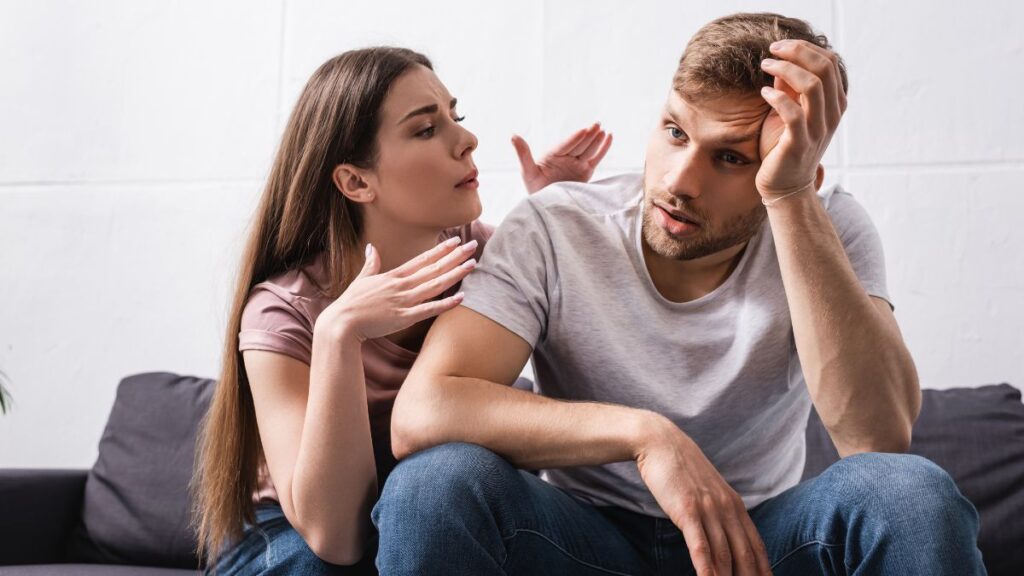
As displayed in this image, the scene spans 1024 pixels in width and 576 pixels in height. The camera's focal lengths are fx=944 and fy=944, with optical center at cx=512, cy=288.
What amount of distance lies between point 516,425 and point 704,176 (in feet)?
1.67

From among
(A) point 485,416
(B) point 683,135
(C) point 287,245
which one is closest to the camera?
(A) point 485,416

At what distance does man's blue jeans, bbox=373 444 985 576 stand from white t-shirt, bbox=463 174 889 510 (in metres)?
0.24

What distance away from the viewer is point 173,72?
2861 mm

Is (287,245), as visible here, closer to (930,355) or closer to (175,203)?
(175,203)

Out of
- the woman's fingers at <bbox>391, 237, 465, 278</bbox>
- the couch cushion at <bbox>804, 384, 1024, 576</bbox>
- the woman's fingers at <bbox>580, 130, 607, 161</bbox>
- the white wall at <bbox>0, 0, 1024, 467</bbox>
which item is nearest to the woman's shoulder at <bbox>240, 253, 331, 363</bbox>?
the woman's fingers at <bbox>391, 237, 465, 278</bbox>

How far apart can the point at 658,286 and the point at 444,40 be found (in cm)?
132

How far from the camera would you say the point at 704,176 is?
4.92 ft

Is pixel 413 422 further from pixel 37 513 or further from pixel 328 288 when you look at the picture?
pixel 37 513

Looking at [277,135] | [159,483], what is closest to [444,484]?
[159,483]

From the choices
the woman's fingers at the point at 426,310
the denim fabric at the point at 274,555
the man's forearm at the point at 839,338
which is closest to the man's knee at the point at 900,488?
the man's forearm at the point at 839,338

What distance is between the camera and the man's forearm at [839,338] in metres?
1.38

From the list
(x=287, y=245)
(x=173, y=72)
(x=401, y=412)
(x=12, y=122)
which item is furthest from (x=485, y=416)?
(x=12, y=122)

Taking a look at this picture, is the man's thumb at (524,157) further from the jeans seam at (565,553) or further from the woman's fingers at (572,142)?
the jeans seam at (565,553)

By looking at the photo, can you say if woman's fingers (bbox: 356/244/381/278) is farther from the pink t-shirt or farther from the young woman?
the pink t-shirt
